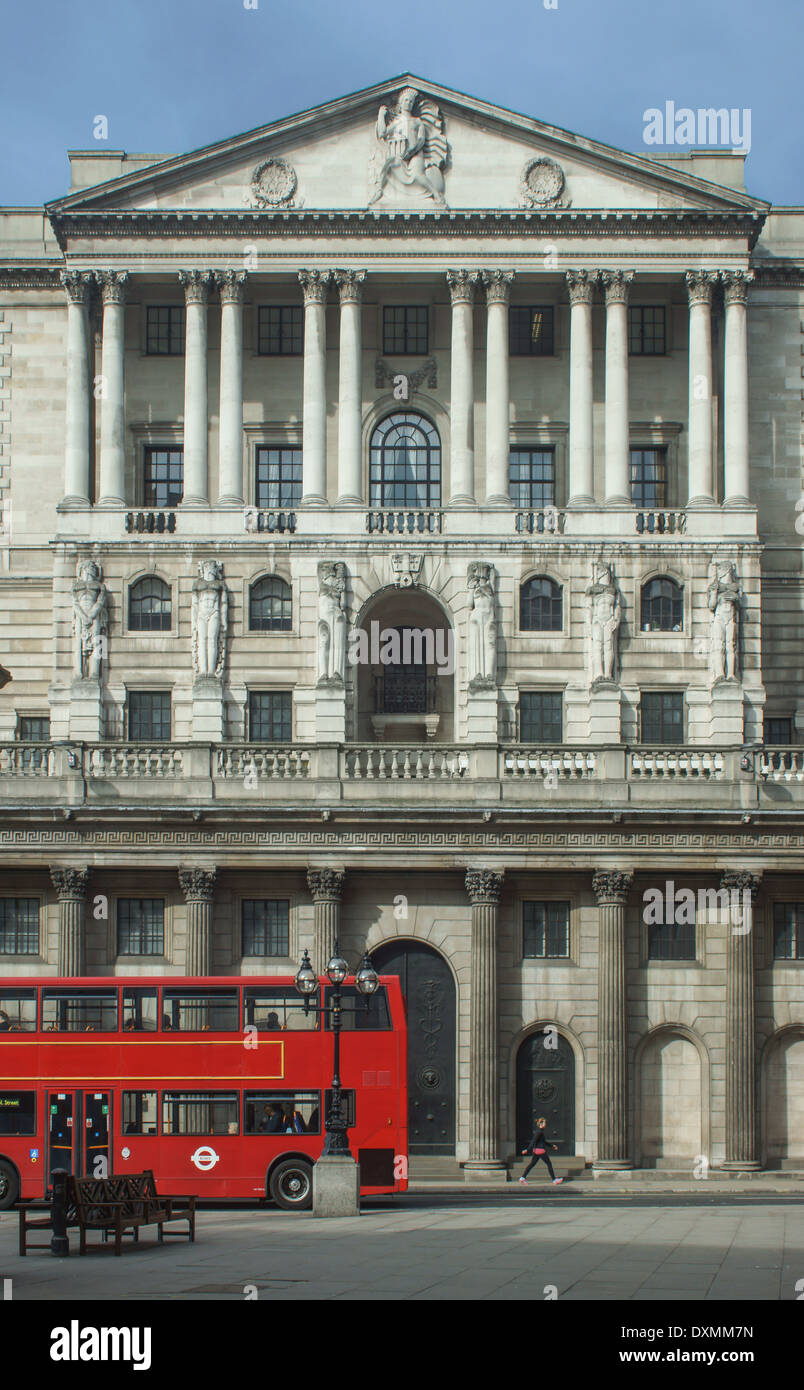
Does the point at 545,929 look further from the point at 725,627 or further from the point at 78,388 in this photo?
the point at 78,388

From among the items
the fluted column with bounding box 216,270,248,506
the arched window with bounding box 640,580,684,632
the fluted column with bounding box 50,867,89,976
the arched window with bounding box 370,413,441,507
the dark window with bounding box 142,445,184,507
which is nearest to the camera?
the fluted column with bounding box 50,867,89,976

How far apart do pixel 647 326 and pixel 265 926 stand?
2384 centimetres

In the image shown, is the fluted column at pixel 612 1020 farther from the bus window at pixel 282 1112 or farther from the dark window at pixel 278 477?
the dark window at pixel 278 477

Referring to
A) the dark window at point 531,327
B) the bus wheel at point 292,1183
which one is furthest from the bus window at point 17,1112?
the dark window at point 531,327

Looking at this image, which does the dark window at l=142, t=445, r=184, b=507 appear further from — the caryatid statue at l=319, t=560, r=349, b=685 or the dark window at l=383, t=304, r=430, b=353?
the dark window at l=383, t=304, r=430, b=353

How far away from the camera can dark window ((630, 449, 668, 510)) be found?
62.4 meters

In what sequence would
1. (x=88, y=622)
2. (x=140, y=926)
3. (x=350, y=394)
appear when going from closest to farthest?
(x=140, y=926)
(x=88, y=622)
(x=350, y=394)

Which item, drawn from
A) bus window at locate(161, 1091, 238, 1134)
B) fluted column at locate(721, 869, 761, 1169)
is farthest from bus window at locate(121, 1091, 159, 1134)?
fluted column at locate(721, 869, 761, 1169)

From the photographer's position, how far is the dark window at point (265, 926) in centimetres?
5700

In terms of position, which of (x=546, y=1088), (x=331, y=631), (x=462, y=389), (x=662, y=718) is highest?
(x=462, y=389)

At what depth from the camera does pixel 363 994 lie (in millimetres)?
44500

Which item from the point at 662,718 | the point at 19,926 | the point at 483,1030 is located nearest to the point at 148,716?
the point at 19,926

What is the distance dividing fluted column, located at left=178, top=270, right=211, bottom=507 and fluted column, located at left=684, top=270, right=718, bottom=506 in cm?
1569

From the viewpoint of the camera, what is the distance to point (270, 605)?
60.2 meters
